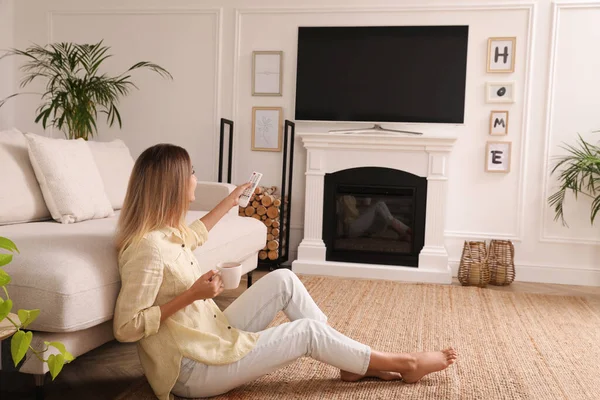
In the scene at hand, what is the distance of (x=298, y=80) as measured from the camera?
4.77 metres

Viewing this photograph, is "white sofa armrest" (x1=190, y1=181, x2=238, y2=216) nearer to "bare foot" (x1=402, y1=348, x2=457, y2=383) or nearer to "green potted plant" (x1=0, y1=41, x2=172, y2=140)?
"green potted plant" (x1=0, y1=41, x2=172, y2=140)

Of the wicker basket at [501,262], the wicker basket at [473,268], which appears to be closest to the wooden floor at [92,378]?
the wicker basket at [473,268]

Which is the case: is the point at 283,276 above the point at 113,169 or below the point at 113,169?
below

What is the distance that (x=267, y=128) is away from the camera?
487cm

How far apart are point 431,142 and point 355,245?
0.94 m

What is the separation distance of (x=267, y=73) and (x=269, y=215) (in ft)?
3.72

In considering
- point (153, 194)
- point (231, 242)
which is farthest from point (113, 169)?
point (153, 194)

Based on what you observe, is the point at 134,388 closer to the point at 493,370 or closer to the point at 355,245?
the point at 493,370

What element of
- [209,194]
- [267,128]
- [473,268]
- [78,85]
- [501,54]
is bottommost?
[473,268]

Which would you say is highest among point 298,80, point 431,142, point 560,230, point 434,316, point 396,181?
point 298,80

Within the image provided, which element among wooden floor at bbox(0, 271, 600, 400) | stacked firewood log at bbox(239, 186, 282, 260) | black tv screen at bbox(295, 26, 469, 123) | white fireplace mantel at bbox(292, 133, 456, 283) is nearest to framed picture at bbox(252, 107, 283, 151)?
black tv screen at bbox(295, 26, 469, 123)

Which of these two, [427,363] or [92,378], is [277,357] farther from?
[92,378]

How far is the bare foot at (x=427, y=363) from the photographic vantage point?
2.11 m

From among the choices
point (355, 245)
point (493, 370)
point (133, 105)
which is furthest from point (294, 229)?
point (493, 370)
